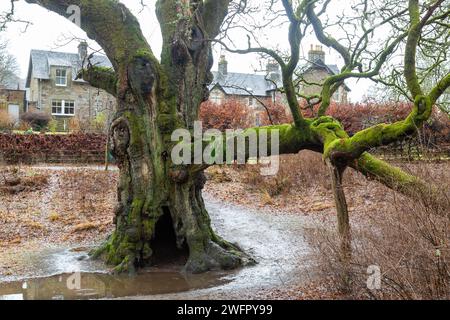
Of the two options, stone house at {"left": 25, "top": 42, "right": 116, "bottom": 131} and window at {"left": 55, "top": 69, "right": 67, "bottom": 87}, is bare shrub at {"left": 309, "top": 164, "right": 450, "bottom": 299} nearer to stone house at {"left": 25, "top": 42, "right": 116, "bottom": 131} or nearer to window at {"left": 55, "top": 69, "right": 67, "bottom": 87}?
stone house at {"left": 25, "top": 42, "right": 116, "bottom": 131}

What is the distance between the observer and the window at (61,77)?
4475 cm

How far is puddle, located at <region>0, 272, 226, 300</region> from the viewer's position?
798 centimetres

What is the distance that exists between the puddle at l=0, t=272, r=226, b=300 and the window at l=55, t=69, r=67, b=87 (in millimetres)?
38536

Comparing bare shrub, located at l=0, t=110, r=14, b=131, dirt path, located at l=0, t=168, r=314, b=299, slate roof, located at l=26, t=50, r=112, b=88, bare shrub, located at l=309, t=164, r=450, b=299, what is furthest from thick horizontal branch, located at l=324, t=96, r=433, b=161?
slate roof, located at l=26, t=50, r=112, b=88

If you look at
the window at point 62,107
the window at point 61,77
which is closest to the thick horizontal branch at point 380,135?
the window at point 62,107

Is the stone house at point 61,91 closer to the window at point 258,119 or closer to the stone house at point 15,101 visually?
the stone house at point 15,101

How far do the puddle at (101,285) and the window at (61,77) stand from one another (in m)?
38.5

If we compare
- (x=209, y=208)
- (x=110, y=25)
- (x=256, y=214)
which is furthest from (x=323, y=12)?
(x=209, y=208)

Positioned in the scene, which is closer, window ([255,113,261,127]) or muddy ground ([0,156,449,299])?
muddy ground ([0,156,449,299])

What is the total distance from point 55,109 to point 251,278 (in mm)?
39838

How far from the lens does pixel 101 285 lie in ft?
28.1

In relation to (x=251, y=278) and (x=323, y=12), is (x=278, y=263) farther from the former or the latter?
(x=323, y=12)

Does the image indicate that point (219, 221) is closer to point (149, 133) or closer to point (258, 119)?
point (149, 133)

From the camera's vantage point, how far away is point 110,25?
9875 millimetres
